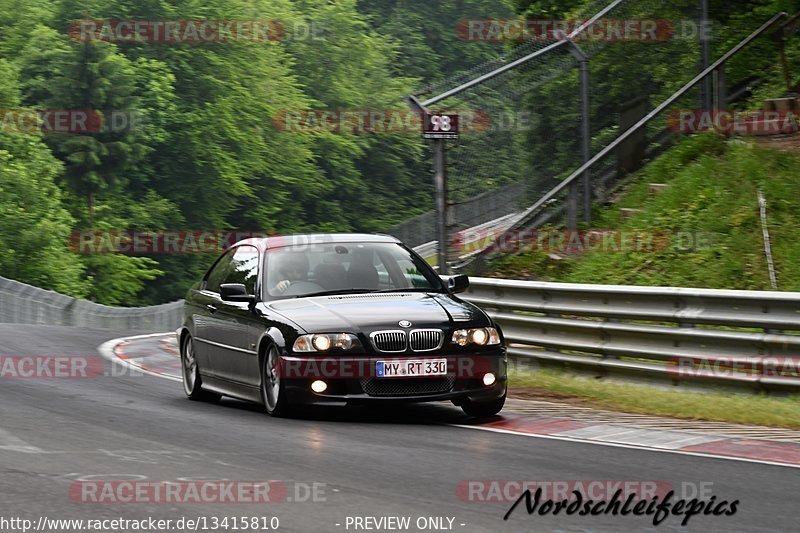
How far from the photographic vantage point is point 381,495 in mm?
7434

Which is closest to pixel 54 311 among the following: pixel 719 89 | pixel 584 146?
pixel 719 89

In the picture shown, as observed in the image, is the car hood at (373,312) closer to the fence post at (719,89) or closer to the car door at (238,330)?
the car door at (238,330)

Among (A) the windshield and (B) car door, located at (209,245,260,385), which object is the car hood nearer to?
(A) the windshield

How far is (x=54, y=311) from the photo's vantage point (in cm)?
3600

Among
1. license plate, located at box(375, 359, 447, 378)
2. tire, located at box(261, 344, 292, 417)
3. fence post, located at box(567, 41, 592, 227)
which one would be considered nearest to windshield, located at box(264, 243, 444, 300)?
tire, located at box(261, 344, 292, 417)

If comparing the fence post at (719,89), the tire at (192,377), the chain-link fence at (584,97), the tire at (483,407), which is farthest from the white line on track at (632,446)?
the fence post at (719,89)

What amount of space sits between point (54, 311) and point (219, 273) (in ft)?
77.8

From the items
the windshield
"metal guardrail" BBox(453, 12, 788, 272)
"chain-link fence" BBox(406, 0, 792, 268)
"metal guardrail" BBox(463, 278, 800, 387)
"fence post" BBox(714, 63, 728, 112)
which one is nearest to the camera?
"metal guardrail" BBox(463, 278, 800, 387)

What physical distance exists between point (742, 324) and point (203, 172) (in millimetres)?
57051

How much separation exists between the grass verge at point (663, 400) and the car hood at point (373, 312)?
1501mm

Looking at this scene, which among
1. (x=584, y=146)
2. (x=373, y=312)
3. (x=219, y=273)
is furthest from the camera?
(x=584, y=146)

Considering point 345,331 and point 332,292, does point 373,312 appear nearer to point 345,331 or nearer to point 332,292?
point 345,331

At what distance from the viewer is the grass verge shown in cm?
1071

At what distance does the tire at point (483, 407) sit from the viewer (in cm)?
1109
